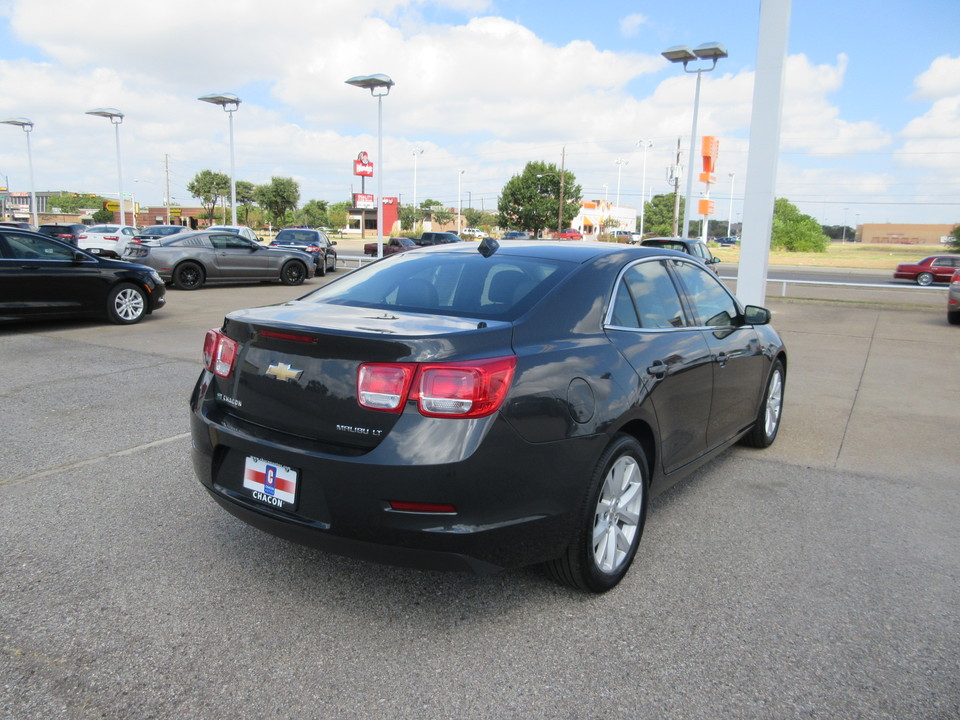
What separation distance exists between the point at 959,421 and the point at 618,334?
5.00m

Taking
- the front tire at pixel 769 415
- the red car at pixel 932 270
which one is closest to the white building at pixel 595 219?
the red car at pixel 932 270

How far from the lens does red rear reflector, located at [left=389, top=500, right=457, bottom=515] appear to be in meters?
2.62

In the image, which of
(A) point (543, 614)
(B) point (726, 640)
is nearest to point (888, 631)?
(B) point (726, 640)

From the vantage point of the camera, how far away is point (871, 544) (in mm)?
3811

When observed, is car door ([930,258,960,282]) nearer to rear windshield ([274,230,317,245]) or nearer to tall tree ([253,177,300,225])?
rear windshield ([274,230,317,245])

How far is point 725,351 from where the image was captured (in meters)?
4.41

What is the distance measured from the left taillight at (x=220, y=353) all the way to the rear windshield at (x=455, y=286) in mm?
579

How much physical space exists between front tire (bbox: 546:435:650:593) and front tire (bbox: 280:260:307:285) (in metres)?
18.2

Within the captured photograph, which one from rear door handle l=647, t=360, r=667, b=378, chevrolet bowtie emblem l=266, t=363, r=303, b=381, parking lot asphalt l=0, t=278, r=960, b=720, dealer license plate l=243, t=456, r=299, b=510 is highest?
chevrolet bowtie emblem l=266, t=363, r=303, b=381

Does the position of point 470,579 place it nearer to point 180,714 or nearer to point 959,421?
point 180,714

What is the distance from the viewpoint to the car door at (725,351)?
4301 mm

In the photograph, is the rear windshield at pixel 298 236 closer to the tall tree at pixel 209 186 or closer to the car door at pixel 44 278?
the car door at pixel 44 278

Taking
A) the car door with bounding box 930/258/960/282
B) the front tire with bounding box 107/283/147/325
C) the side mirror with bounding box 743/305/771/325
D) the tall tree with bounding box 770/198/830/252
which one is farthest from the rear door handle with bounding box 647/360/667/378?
the tall tree with bounding box 770/198/830/252

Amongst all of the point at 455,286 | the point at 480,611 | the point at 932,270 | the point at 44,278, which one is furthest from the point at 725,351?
the point at 932,270
